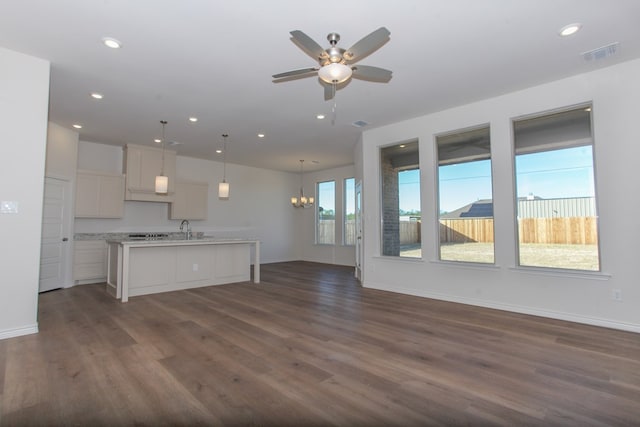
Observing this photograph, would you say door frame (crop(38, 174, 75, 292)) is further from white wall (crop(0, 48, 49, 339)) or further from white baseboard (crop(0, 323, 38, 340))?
white baseboard (crop(0, 323, 38, 340))

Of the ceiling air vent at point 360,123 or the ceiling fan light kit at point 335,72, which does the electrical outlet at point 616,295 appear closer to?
the ceiling fan light kit at point 335,72

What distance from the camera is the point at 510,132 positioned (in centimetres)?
425

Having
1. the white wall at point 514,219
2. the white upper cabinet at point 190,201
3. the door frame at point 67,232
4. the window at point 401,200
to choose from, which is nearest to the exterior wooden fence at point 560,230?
the white wall at point 514,219

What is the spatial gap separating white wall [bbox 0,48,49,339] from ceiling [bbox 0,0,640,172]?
0.28 meters

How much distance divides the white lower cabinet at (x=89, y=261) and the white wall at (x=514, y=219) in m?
5.34

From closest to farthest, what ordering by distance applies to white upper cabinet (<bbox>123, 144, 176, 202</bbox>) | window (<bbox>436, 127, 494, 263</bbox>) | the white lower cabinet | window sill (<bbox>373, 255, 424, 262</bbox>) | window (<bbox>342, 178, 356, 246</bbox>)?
window (<bbox>436, 127, 494, 263</bbox>) < window sill (<bbox>373, 255, 424, 262</bbox>) < the white lower cabinet < white upper cabinet (<bbox>123, 144, 176, 202</bbox>) < window (<bbox>342, 178, 356, 246</bbox>)

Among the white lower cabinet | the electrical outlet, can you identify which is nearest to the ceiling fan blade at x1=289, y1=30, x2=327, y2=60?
the electrical outlet

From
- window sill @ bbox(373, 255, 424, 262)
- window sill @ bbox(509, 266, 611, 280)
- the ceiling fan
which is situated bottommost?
window sill @ bbox(509, 266, 611, 280)

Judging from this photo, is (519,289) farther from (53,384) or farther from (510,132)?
(53,384)

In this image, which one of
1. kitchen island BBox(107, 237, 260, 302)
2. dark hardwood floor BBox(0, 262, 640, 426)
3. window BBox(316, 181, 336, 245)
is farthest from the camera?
window BBox(316, 181, 336, 245)

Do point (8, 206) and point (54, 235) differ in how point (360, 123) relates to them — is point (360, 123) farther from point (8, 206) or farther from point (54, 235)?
point (54, 235)

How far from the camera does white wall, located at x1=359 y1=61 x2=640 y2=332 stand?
11.2 feet

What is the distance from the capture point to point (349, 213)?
29.9 feet

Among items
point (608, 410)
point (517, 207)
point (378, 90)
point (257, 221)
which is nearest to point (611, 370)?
point (608, 410)
